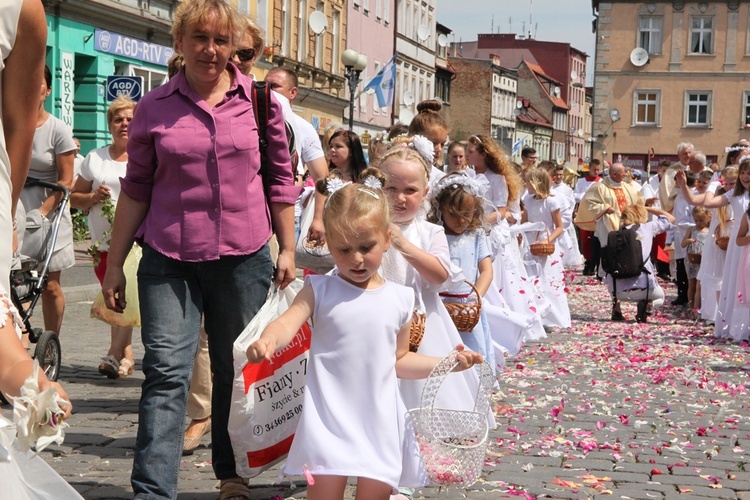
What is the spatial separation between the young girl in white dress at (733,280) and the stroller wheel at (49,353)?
297 inches

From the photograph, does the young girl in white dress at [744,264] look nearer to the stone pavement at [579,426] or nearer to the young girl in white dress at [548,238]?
the stone pavement at [579,426]

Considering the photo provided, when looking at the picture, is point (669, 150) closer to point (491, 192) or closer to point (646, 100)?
point (646, 100)

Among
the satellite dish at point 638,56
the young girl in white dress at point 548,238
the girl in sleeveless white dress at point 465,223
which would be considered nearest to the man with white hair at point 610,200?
the young girl in white dress at point 548,238

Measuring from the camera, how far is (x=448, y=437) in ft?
14.9

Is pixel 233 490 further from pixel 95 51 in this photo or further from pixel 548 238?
pixel 95 51

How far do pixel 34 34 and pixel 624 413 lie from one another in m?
5.91

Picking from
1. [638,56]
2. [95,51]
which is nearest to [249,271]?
[95,51]

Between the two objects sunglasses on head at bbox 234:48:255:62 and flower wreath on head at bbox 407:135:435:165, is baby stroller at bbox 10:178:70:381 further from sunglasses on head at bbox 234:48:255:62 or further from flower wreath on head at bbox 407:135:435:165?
sunglasses on head at bbox 234:48:255:62

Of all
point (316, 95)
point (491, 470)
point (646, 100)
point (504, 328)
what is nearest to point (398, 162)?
point (491, 470)

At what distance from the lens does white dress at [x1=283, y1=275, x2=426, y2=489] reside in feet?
14.5

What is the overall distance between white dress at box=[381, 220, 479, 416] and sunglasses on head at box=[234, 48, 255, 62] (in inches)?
41.0

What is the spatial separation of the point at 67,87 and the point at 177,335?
20973mm

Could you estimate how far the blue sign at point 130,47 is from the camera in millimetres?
26109

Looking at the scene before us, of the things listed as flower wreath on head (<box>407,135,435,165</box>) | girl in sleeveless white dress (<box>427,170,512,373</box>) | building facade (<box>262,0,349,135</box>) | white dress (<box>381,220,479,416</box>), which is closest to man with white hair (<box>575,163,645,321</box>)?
flower wreath on head (<box>407,135,435,165</box>)
